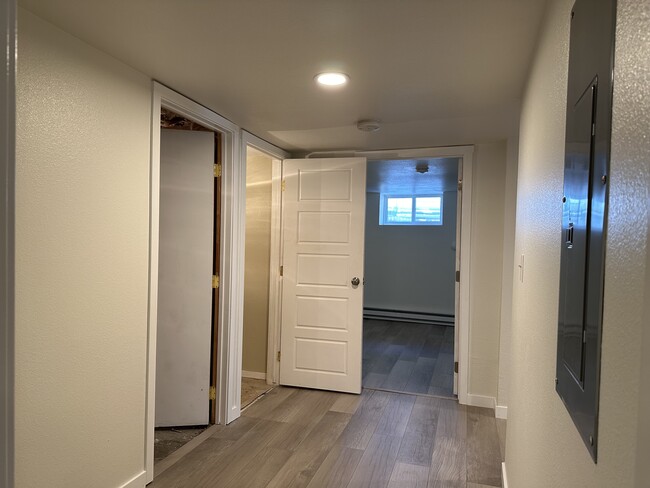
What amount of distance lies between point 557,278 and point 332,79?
5.18 feet

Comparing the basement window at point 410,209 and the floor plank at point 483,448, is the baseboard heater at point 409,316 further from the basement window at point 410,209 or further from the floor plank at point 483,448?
the floor plank at point 483,448

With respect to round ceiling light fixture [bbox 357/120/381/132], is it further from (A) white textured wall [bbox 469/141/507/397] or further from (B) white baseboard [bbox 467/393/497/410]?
(B) white baseboard [bbox 467/393/497/410]

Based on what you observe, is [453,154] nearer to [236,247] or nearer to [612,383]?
[236,247]

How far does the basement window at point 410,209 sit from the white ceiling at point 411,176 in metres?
0.20

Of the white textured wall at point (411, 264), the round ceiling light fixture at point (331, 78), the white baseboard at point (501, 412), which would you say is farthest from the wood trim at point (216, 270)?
the white textured wall at point (411, 264)

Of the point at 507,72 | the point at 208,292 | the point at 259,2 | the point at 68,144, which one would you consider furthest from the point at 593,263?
the point at 208,292

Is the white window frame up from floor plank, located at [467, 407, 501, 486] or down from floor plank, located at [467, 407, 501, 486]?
up

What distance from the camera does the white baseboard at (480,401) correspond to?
363cm

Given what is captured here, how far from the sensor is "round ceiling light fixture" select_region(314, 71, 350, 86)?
219 centimetres

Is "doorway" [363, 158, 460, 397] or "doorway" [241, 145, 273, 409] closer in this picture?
"doorway" [241, 145, 273, 409]

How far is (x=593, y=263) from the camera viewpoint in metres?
0.71

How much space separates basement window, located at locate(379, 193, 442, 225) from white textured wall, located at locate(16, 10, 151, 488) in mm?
5886

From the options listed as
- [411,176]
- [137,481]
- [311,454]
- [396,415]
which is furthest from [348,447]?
[411,176]

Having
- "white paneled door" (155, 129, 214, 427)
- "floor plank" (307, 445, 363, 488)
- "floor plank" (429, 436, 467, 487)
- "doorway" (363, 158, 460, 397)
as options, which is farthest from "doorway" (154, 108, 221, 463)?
"doorway" (363, 158, 460, 397)
